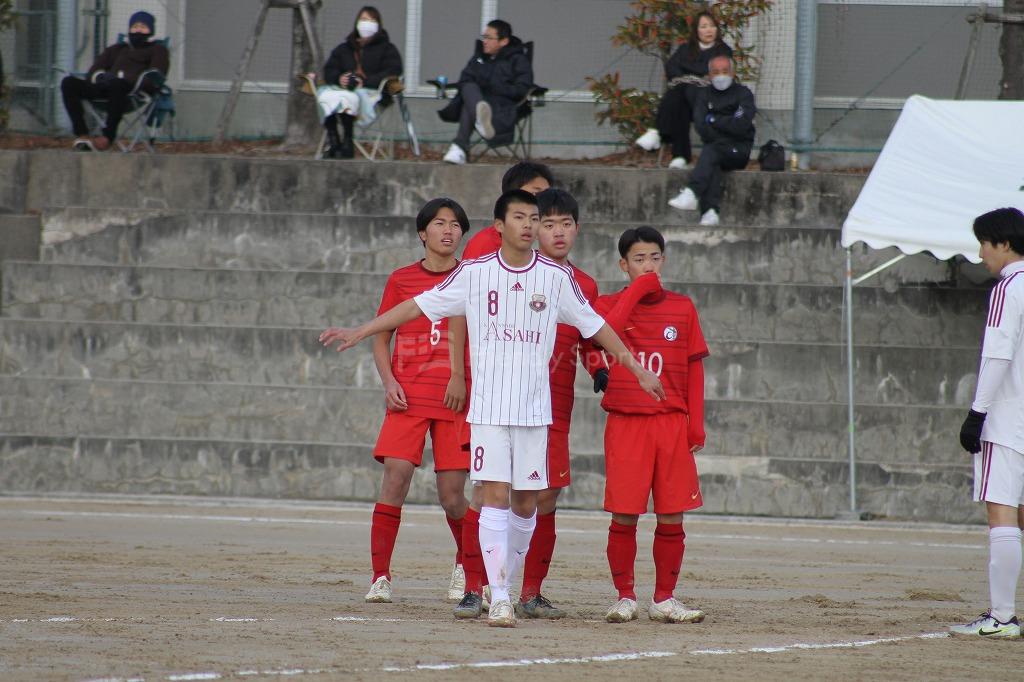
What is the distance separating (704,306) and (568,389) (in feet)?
22.8

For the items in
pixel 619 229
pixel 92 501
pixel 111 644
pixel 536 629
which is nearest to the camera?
pixel 111 644

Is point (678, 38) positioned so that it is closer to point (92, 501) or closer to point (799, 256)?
point (799, 256)

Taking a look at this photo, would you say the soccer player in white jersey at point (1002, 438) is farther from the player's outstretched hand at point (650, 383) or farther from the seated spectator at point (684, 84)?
the seated spectator at point (684, 84)

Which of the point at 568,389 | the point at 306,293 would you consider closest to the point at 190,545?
the point at 568,389

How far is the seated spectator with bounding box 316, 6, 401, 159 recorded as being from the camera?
632 inches

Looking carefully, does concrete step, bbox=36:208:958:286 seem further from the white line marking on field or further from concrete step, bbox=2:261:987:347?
the white line marking on field

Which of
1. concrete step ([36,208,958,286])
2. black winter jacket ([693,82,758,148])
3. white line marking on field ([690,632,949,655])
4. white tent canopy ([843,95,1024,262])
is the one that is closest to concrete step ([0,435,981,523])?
white tent canopy ([843,95,1024,262])

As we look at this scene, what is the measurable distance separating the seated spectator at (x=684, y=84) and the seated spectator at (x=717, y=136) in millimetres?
406

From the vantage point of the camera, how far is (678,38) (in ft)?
56.7

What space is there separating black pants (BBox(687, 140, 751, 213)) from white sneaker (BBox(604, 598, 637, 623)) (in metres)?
8.67

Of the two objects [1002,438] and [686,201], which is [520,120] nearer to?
[686,201]

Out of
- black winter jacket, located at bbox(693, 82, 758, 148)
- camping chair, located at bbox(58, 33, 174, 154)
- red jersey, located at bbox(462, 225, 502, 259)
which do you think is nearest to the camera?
red jersey, located at bbox(462, 225, 502, 259)

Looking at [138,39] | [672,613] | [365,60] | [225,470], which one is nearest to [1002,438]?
[672,613]

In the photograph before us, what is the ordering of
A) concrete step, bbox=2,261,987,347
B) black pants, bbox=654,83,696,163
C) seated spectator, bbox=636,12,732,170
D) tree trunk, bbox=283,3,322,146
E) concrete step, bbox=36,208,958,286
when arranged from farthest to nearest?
tree trunk, bbox=283,3,322,146, black pants, bbox=654,83,696,163, seated spectator, bbox=636,12,732,170, concrete step, bbox=36,208,958,286, concrete step, bbox=2,261,987,347
